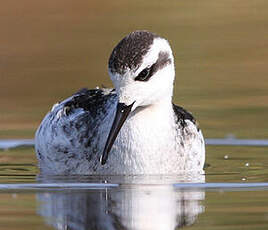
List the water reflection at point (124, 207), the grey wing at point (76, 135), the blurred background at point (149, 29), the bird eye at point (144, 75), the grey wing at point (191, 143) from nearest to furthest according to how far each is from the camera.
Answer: the water reflection at point (124, 207)
the bird eye at point (144, 75)
the grey wing at point (76, 135)
the grey wing at point (191, 143)
the blurred background at point (149, 29)

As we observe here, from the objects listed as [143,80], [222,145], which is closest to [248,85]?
[222,145]

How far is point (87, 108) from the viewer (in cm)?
1571

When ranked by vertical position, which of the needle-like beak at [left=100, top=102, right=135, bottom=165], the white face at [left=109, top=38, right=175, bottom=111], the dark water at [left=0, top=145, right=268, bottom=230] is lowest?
the dark water at [left=0, top=145, right=268, bottom=230]

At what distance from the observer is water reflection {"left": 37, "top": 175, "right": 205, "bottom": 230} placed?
38.3ft

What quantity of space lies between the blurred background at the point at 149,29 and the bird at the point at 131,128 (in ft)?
6.53

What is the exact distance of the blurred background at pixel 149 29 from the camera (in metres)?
18.5

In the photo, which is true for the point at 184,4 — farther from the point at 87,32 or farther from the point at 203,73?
the point at 203,73

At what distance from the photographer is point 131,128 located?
14.5m

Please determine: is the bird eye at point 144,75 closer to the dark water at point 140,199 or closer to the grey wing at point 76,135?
the grey wing at point 76,135

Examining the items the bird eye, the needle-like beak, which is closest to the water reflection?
the needle-like beak

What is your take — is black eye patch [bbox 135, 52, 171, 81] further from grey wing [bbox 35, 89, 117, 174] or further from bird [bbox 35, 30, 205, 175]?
grey wing [bbox 35, 89, 117, 174]

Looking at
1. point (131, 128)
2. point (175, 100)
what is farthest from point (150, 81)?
point (175, 100)

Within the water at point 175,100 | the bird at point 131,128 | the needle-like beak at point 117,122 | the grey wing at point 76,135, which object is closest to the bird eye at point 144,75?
the bird at point 131,128

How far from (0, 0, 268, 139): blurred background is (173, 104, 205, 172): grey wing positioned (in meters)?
1.59
